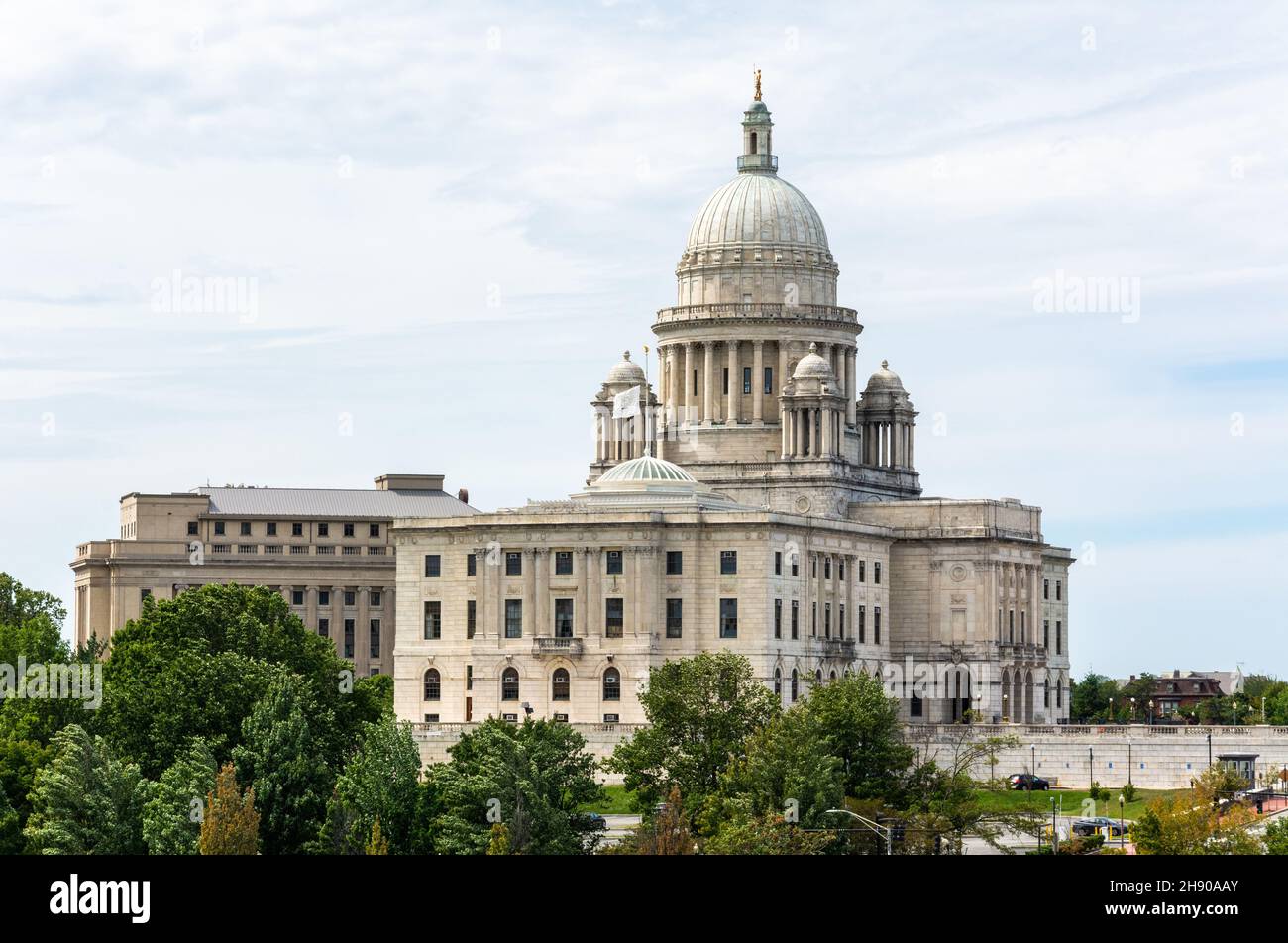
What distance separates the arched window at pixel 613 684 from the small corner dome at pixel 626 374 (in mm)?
30579

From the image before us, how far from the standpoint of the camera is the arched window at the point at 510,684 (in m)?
174

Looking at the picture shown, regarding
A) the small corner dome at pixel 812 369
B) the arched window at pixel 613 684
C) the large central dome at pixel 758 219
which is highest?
the large central dome at pixel 758 219

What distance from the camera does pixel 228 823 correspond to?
113500 millimetres

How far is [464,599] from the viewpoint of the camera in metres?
178

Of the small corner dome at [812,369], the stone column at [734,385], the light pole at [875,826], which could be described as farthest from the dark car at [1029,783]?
the stone column at [734,385]

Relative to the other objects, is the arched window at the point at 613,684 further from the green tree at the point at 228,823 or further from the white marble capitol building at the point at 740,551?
the green tree at the point at 228,823

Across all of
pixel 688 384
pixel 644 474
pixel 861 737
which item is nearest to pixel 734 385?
pixel 688 384

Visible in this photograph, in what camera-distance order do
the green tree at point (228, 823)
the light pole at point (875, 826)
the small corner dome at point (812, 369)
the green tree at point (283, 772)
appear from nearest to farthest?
the green tree at point (228, 823) → the light pole at point (875, 826) → the green tree at point (283, 772) → the small corner dome at point (812, 369)

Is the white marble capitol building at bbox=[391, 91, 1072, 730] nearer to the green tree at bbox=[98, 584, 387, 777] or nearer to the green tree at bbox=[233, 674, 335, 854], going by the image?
the green tree at bbox=[98, 584, 387, 777]

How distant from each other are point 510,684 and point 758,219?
39583 mm

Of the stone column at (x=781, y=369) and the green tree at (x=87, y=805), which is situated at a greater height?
the stone column at (x=781, y=369)

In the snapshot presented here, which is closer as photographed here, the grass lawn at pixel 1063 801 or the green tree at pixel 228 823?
the green tree at pixel 228 823
